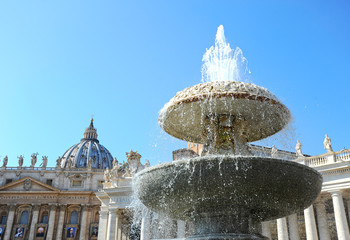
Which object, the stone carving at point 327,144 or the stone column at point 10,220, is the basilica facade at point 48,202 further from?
the stone carving at point 327,144

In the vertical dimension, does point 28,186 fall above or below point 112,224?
above

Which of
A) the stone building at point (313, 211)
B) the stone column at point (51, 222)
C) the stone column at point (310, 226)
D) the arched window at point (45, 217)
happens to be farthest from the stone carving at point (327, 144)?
the arched window at point (45, 217)

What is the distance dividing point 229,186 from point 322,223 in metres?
22.0

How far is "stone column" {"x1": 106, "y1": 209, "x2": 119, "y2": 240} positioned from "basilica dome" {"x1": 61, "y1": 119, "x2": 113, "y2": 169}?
69.2 m

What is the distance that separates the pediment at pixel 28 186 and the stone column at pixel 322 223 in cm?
5066

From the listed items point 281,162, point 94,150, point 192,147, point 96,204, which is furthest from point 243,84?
point 94,150

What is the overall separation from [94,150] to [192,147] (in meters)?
69.4

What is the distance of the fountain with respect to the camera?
6.88m

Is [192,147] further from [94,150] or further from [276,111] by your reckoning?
[94,150]

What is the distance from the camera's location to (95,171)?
71.4m

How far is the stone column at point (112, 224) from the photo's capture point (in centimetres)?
3095

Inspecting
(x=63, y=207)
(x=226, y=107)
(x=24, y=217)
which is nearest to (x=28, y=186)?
(x=24, y=217)

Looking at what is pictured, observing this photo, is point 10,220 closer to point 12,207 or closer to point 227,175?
point 12,207

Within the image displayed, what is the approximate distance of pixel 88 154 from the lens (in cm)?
10338
